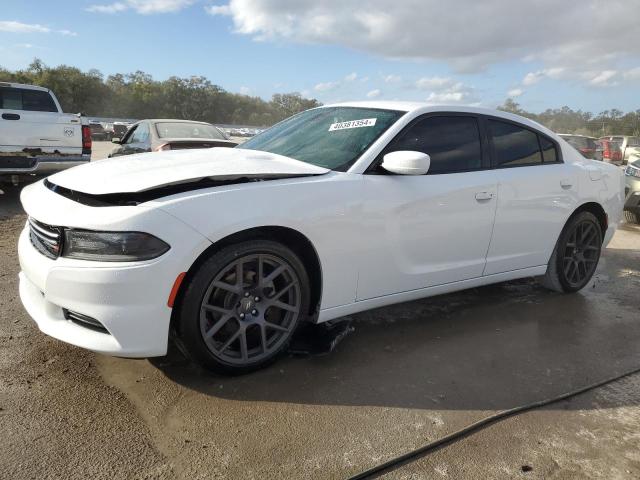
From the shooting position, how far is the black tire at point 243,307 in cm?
258

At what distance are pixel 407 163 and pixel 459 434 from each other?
1.52 meters

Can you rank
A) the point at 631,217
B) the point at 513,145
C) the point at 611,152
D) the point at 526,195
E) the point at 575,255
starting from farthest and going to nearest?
the point at 611,152 < the point at 631,217 < the point at 575,255 < the point at 513,145 < the point at 526,195

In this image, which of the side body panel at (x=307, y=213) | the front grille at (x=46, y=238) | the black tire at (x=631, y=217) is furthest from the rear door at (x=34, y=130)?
the black tire at (x=631, y=217)

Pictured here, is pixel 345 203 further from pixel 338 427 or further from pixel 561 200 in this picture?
pixel 561 200

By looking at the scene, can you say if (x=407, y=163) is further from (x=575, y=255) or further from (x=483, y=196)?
(x=575, y=255)

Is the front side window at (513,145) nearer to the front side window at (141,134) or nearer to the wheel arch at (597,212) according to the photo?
the wheel arch at (597,212)

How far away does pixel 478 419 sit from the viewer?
102 inches

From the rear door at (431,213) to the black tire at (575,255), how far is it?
3.58ft

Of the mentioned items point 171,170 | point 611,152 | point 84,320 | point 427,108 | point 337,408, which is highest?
point 427,108

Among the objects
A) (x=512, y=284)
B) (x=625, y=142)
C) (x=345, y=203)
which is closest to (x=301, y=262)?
(x=345, y=203)

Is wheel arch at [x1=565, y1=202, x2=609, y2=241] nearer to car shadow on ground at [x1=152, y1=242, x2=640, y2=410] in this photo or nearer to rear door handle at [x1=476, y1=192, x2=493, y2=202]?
car shadow on ground at [x1=152, y1=242, x2=640, y2=410]

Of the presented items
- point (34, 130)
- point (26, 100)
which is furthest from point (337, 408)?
point (26, 100)

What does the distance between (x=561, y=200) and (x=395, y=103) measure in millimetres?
1668

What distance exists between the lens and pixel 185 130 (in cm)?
848
